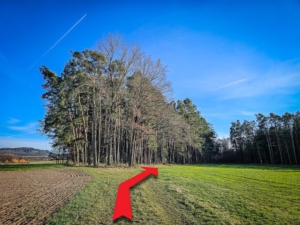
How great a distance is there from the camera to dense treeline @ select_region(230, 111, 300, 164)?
52750mm

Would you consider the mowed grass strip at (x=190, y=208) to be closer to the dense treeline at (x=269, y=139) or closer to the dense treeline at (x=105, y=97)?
the dense treeline at (x=105, y=97)

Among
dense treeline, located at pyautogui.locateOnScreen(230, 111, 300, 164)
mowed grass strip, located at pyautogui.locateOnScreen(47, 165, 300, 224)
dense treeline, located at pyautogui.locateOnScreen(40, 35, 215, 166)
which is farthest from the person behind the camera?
dense treeline, located at pyautogui.locateOnScreen(230, 111, 300, 164)

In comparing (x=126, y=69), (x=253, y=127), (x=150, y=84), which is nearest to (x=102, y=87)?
(x=126, y=69)

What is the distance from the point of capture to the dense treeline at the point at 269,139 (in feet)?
173

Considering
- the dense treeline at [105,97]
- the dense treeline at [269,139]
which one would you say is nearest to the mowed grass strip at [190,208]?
the dense treeline at [105,97]

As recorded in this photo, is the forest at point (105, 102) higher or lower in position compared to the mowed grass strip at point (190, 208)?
higher

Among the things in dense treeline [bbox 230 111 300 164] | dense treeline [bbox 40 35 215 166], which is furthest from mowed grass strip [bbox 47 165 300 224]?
dense treeline [bbox 230 111 300 164]

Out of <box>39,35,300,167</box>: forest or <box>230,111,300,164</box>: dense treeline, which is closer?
<box>39,35,300,167</box>: forest

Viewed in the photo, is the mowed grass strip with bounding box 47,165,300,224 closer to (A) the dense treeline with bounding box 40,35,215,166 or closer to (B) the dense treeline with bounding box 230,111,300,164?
(A) the dense treeline with bounding box 40,35,215,166

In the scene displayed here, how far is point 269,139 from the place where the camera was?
58375mm

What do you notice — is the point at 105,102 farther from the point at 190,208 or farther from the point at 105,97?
the point at 190,208

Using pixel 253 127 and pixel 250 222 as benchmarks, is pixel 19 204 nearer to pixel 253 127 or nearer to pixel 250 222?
pixel 250 222

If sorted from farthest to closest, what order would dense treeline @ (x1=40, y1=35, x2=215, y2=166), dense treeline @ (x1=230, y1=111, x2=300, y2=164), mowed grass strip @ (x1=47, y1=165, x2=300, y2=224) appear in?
dense treeline @ (x1=230, y1=111, x2=300, y2=164) → dense treeline @ (x1=40, y1=35, x2=215, y2=166) → mowed grass strip @ (x1=47, y1=165, x2=300, y2=224)

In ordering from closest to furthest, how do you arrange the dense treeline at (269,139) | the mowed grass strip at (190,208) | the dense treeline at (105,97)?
the mowed grass strip at (190,208)
the dense treeline at (105,97)
the dense treeline at (269,139)
